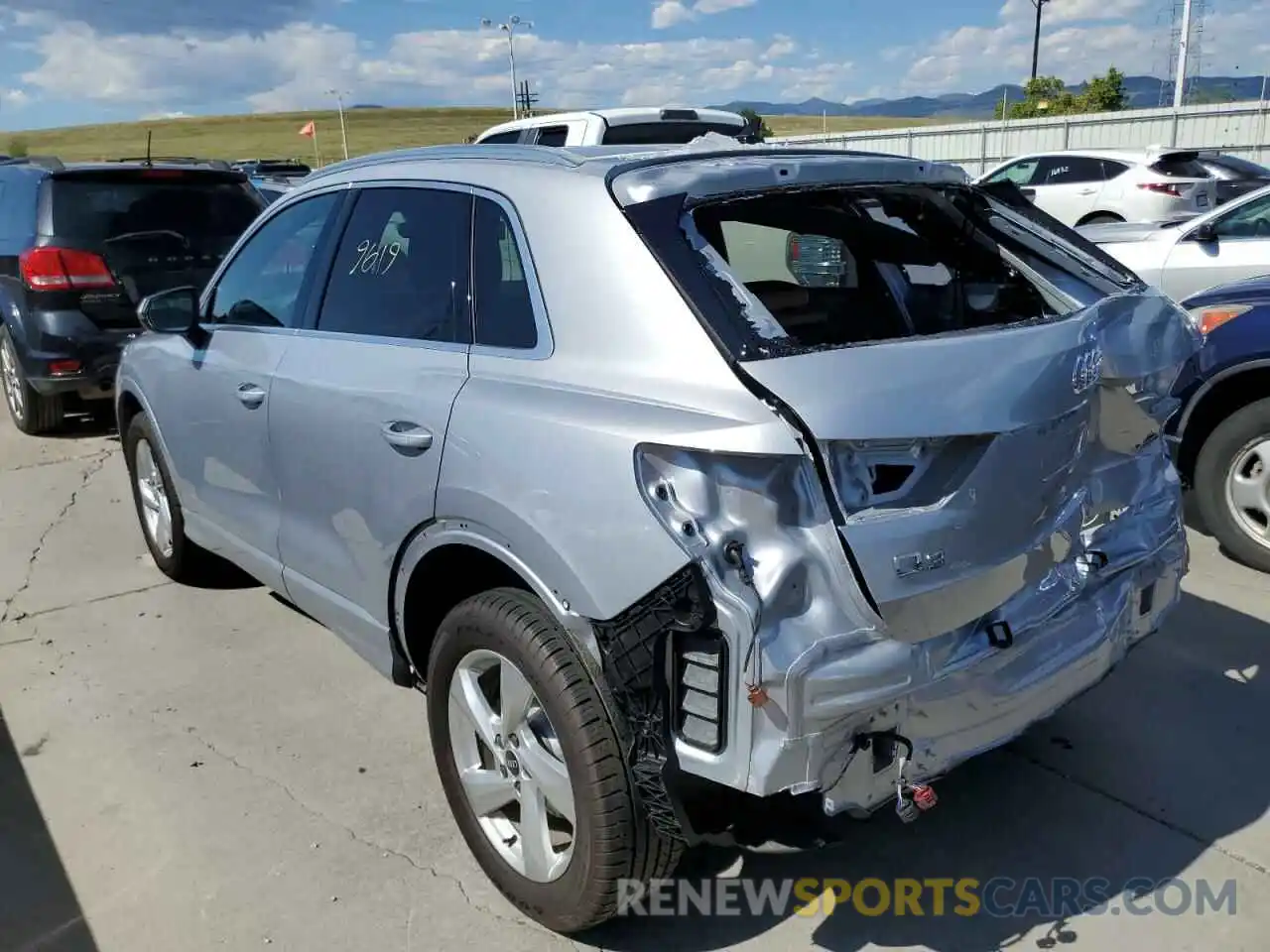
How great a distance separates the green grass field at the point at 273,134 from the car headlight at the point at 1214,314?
2497 inches

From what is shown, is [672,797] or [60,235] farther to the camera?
[60,235]

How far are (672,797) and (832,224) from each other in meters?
1.82

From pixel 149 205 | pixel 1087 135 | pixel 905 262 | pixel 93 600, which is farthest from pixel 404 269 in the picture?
pixel 1087 135

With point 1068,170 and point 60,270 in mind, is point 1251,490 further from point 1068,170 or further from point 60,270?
point 1068,170

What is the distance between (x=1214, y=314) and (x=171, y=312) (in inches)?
171

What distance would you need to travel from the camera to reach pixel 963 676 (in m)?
2.22

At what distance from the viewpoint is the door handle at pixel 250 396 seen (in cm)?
351

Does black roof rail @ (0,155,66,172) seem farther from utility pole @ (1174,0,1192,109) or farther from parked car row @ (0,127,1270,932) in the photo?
utility pole @ (1174,0,1192,109)

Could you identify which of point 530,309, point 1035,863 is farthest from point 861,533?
point 1035,863

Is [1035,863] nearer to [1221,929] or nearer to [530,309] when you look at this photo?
[1221,929]

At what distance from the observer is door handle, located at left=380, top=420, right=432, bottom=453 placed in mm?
2664

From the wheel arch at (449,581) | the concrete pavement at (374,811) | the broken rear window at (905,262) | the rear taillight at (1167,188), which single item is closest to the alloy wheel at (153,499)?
the concrete pavement at (374,811)

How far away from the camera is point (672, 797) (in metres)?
2.14

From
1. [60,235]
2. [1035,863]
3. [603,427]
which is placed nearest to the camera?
[603,427]
